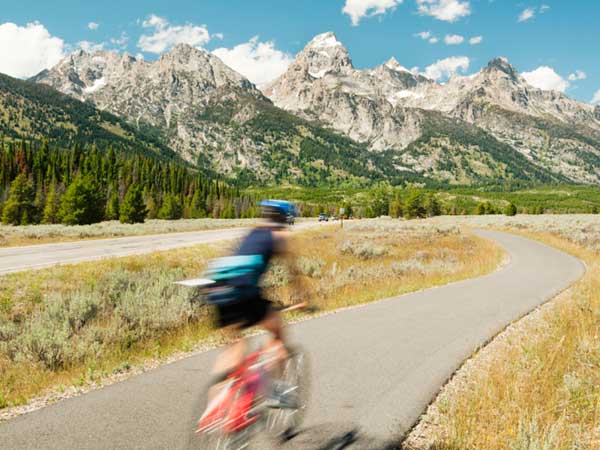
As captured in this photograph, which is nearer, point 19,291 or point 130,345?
point 130,345

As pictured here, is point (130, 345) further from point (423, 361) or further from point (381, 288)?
point (381, 288)

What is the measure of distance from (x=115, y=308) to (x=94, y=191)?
6851cm

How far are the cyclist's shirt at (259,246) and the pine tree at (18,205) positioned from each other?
71.4 metres

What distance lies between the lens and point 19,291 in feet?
35.3


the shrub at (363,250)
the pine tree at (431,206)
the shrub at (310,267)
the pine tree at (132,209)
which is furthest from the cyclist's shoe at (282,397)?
the pine tree at (431,206)

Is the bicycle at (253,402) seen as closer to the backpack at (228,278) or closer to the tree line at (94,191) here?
the backpack at (228,278)

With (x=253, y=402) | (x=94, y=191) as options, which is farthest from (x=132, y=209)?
(x=253, y=402)

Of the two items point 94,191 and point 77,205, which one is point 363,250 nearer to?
point 77,205

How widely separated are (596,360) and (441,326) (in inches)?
133

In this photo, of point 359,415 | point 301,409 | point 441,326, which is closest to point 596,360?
point 441,326

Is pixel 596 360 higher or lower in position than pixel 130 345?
higher

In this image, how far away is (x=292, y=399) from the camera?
489 centimetres

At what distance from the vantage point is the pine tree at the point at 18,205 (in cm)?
6122

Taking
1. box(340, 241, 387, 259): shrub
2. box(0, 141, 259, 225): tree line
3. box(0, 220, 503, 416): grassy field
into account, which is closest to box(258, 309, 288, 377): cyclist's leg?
box(0, 220, 503, 416): grassy field
